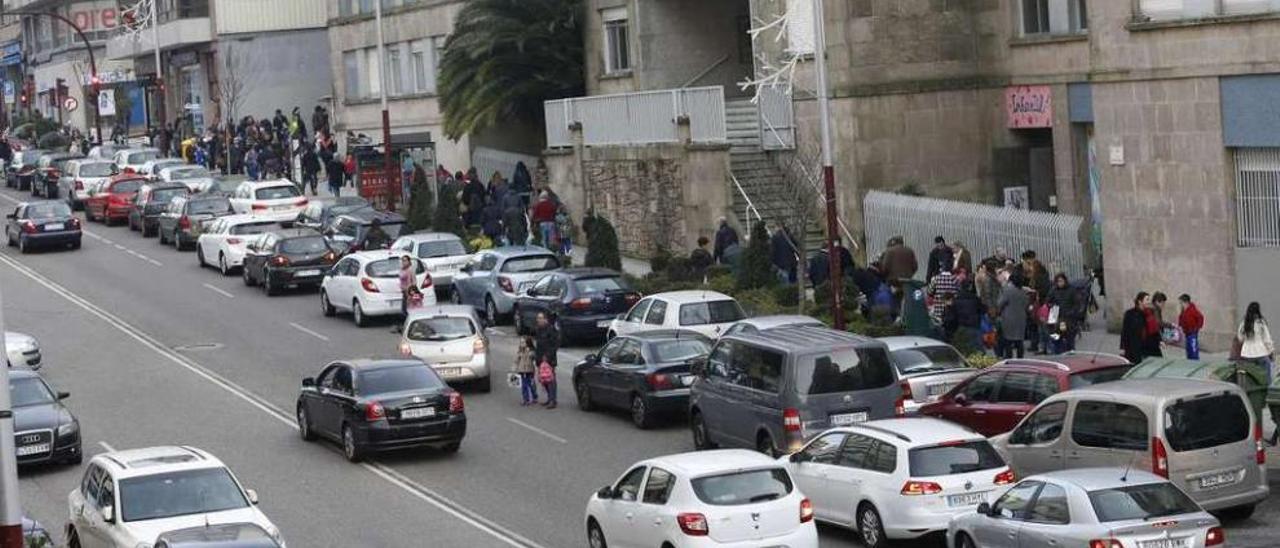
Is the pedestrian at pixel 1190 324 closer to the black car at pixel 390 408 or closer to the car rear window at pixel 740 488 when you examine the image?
the black car at pixel 390 408

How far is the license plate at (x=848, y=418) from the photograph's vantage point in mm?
25328

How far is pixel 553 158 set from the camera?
5191 cm

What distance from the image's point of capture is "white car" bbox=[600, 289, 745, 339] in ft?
110

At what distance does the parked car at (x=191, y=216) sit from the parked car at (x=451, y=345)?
22000mm

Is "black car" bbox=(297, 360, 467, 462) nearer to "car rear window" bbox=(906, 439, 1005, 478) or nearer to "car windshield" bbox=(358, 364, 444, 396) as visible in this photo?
"car windshield" bbox=(358, 364, 444, 396)

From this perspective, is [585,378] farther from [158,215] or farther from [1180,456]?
[158,215]

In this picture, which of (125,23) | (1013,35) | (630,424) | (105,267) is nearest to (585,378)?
(630,424)

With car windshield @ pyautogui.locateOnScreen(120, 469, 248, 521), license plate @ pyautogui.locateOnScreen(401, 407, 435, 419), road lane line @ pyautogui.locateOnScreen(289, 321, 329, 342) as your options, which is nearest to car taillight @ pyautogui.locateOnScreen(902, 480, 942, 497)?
car windshield @ pyautogui.locateOnScreen(120, 469, 248, 521)

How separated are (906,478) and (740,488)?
2.09 meters

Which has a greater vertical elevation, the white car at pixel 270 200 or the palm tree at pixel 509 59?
the palm tree at pixel 509 59

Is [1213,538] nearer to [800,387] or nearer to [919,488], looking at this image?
[919,488]

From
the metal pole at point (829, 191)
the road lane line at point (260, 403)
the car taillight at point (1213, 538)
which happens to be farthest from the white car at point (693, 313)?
the car taillight at point (1213, 538)

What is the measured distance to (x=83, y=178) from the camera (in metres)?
66.9

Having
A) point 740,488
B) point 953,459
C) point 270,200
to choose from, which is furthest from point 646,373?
point 270,200
